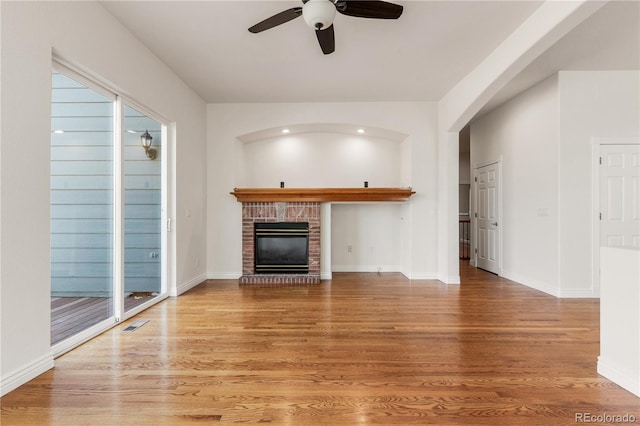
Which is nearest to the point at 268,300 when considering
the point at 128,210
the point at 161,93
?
the point at 128,210

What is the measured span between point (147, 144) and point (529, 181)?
17.0 ft

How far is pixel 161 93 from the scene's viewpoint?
139 inches

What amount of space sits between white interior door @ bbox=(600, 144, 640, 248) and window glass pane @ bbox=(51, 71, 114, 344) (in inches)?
225

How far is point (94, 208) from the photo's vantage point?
277cm

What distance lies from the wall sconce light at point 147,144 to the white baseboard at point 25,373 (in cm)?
226

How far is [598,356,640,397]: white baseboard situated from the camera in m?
1.77

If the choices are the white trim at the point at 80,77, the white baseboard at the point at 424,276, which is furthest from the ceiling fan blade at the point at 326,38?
the white baseboard at the point at 424,276

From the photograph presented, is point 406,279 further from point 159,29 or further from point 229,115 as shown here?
point 159,29

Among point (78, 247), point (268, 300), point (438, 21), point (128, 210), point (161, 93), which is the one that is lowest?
point (268, 300)

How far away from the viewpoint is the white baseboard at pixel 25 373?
1.75 metres

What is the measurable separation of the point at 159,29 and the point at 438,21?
263 cm

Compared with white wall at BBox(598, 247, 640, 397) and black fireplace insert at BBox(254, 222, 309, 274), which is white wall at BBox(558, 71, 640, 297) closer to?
white wall at BBox(598, 247, 640, 397)

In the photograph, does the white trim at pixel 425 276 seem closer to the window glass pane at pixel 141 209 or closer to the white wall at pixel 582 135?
the white wall at pixel 582 135

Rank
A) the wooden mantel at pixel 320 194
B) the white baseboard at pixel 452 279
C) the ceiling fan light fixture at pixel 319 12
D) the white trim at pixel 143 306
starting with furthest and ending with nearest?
→ the wooden mantel at pixel 320 194 → the white baseboard at pixel 452 279 → the white trim at pixel 143 306 → the ceiling fan light fixture at pixel 319 12
